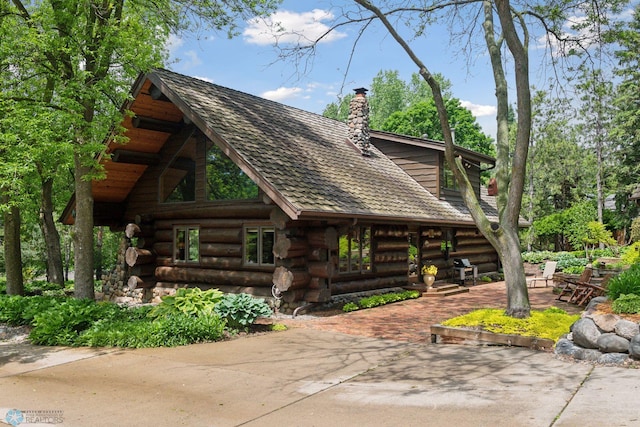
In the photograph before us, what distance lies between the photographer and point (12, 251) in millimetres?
14398

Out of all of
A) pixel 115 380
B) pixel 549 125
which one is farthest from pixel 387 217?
pixel 549 125

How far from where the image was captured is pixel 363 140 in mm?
19391

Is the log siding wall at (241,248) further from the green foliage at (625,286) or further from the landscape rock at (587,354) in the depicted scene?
the landscape rock at (587,354)

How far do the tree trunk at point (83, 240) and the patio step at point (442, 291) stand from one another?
9.69 metres

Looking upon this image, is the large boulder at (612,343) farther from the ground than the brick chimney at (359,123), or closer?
closer

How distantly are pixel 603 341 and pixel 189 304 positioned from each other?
719 centimetres

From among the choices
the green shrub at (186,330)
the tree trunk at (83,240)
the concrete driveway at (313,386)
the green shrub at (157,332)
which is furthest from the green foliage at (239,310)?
the tree trunk at (83,240)

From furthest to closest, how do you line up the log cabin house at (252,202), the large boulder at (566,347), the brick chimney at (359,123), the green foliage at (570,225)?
the green foliage at (570,225) < the brick chimney at (359,123) < the log cabin house at (252,202) < the large boulder at (566,347)

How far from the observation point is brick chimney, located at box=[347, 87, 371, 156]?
1928cm

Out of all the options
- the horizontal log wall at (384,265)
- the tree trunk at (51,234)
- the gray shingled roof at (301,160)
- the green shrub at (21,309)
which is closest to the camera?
the green shrub at (21,309)

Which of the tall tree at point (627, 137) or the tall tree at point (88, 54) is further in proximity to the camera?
the tall tree at point (627, 137)

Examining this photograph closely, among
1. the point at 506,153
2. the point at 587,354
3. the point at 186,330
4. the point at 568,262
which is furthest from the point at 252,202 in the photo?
the point at 568,262

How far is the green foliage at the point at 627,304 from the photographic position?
8.08 meters

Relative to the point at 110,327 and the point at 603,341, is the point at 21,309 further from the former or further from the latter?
the point at 603,341
